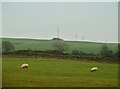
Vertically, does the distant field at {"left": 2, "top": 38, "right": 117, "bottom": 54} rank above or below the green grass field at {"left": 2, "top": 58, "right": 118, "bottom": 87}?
below

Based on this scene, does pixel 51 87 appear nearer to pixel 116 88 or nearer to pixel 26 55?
pixel 116 88

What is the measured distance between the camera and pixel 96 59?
6656 centimetres

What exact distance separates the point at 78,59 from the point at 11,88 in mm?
44563

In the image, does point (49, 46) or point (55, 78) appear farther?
point (49, 46)

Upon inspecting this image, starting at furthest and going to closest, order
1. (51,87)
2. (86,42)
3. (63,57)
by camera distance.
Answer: (86,42) → (63,57) → (51,87)

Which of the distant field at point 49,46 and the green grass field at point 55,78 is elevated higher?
the green grass field at point 55,78

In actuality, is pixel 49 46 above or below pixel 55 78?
below

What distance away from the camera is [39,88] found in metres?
24.0

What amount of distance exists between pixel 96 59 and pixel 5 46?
34.6m

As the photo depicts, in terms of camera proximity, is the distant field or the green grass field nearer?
the green grass field

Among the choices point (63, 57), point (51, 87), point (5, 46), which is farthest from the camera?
point (5, 46)

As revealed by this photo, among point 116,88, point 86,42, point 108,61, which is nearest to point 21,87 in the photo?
point 116,88

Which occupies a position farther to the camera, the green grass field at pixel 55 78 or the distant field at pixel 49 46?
the distant field at pixel 49 46

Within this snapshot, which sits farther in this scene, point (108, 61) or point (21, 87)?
point (108, 61)
